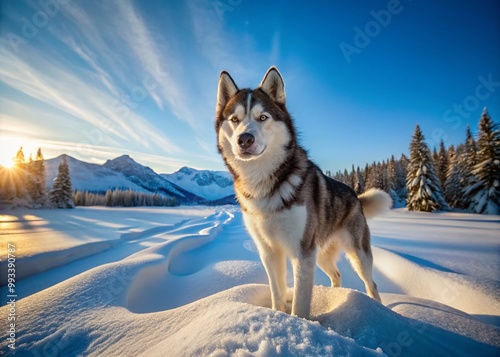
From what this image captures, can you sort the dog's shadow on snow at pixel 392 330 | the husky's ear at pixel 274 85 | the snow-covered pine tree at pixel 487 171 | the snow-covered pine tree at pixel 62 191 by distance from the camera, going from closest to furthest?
the dog's shadow on snow at pixel 392 330, the husky's ear at pixel 274 85, the snow-covered pine tree at pixel 487 171, the snow-covered pine tree at pixel 62 191

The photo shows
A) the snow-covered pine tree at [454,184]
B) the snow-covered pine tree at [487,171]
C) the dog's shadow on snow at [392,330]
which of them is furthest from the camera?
the snow-covered pine tree at [454,184]

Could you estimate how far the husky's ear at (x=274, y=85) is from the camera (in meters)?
3.38

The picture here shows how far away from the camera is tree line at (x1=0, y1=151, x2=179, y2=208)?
12384 mm

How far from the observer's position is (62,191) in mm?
30016

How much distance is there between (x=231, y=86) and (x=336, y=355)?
3.83 meters

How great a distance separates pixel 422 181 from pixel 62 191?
173 feet

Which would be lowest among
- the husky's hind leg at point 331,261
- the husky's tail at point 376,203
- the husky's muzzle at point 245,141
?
the husky's hind leg at point 331,261

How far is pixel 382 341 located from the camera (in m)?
1.83

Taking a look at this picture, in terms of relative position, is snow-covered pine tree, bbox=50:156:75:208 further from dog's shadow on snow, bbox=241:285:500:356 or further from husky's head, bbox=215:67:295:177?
dog's shadow on snow, bbox=241:285:500:356

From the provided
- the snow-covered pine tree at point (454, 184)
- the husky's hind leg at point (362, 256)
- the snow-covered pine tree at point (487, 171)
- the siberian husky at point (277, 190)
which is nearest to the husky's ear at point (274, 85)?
the siberian husky at point (277, 190)

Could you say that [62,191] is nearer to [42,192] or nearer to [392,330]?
[42,192]

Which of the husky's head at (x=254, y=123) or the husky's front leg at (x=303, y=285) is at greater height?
the husky's head at (x=254, y=123)

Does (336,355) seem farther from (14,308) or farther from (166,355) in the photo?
(14,308)

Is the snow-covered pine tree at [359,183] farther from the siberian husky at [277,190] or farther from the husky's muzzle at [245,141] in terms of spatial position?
the husky's muzzle at [245,141]
